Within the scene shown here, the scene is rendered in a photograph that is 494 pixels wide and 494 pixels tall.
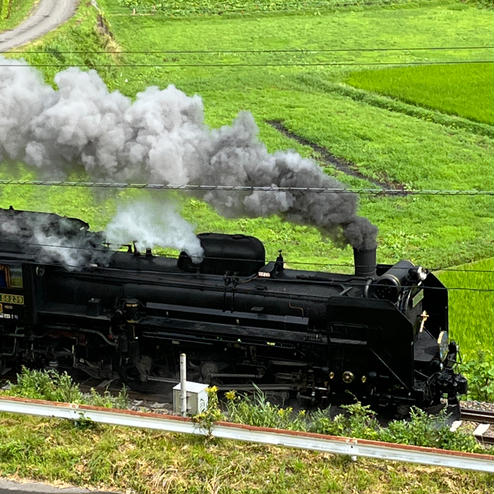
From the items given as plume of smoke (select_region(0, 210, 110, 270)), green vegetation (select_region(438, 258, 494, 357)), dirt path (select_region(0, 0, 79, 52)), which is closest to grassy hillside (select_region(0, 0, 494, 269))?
dirt path (select_region(0, 0, 79, 52))

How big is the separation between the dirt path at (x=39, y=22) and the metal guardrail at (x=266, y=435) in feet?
90.3

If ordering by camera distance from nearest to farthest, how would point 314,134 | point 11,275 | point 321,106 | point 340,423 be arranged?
point 340,423 < point 11,275 < point 314,134 < point 321,106

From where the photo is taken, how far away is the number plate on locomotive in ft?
55.9

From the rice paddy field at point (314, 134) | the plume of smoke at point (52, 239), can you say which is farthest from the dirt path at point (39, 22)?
the plume of smoke at point (52, 239)

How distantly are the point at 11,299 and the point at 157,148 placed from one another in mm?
4003

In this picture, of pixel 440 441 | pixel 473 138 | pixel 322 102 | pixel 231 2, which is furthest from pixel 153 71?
pixel 440 441

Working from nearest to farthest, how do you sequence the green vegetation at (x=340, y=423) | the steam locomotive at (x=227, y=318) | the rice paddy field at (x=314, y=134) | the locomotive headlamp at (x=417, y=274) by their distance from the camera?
the rice paddy field at (x=314, y=134) < the green vegetation at (x=340, y=423) < the steam locomotive at (x=227, y=318) < the locomotive headlamp at (x=417, y=274)

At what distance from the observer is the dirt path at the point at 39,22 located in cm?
3947

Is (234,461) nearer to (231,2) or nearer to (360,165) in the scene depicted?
(360,165)

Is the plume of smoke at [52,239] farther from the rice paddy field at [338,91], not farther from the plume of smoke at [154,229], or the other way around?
the rice paddy field at [338,91]

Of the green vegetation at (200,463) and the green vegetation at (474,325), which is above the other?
the green vegetation at (200,463)

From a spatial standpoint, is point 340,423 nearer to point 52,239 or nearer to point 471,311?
point 52,239

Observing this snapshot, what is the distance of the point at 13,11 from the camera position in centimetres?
4478

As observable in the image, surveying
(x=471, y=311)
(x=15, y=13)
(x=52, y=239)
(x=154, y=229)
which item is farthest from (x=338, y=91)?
(x=52, y=239)
